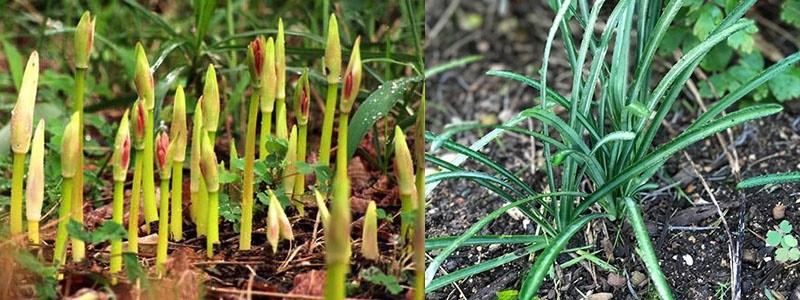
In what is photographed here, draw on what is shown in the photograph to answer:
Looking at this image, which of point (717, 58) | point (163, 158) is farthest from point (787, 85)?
point (163, 158)

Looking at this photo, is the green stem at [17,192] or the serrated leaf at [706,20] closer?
the green stem at [17,192]

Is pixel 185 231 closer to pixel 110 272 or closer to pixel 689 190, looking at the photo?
pixel 110 272

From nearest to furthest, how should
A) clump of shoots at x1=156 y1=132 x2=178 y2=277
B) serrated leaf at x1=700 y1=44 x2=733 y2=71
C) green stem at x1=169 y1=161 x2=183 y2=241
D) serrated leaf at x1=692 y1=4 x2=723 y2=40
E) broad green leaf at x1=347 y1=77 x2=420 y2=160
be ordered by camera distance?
clump of shoots at x1=156 y1=132 x2=178 y2=277 → green stem at x1=169 y1=161 x2=183 y2=241 → broad green leaf at x1=347 y1=77 x2=420 y2=160 → serrated leaf at x1=692 y1=4 x2=723 y2=40 → serrated leaf at x1=700 y1=44 x2=733 y2=71

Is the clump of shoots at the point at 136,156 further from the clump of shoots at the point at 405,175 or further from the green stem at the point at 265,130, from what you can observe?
the clump of shoots at the point at 405,175

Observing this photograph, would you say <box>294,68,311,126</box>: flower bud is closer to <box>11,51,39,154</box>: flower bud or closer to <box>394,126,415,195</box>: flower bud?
<box>394,126,415,195</box>: flower bud

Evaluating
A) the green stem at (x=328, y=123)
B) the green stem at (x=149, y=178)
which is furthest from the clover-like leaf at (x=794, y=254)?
the green stem at (x=149, y=178)

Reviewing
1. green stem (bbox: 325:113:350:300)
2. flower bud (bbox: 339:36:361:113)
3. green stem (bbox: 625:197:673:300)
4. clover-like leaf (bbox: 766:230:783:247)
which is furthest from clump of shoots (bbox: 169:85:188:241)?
clover-like leaf (bbox: 766:230:783:247)
